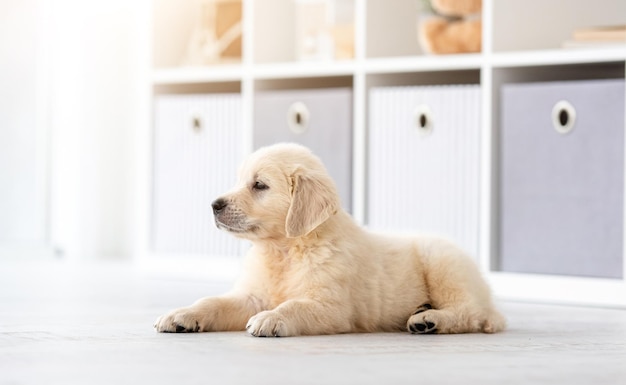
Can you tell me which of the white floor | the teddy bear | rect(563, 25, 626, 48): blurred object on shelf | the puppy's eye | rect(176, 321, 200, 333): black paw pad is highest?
the teddy bear

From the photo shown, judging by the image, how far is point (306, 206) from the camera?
2.17 metres

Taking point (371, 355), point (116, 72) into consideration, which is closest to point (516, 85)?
point (371, 355)

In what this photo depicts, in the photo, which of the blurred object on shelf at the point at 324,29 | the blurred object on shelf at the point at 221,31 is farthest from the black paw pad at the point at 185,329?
the blurred object on shelf at the point at 221,31

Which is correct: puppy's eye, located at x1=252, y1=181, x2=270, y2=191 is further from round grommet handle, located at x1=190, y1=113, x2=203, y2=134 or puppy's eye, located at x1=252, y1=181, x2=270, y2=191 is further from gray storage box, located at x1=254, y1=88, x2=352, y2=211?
round grommet handle, located at x1=190, y1=113, x2=203, y2=134

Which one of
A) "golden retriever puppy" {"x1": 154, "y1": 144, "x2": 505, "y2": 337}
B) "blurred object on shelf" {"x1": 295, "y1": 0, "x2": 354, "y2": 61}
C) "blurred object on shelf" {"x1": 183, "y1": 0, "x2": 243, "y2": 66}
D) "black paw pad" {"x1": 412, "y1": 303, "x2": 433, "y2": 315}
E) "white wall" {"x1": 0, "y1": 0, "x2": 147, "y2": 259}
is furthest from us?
"white wall" {"x1": 0, "y1": 0, "x2": 147, "y2": 259}

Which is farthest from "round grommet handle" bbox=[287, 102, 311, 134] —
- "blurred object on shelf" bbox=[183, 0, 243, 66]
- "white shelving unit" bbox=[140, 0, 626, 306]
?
"blurred object on shelf" bbox=[183, 0, 243, 66]

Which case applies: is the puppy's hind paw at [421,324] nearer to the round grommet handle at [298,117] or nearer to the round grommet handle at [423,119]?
the round grommet handle at [423,119]

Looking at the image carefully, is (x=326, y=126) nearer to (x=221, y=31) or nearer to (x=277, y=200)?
(x=221, y=31)

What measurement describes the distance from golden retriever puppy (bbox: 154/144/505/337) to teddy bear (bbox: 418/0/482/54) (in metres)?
1.06

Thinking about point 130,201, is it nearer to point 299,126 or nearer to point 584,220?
point 299,126

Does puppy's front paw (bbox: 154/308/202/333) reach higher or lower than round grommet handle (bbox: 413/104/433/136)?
lower

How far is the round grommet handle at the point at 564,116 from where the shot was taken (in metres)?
2.95

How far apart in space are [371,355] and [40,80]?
123 inches

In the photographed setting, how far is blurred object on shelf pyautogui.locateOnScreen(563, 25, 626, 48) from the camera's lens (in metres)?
2.97
